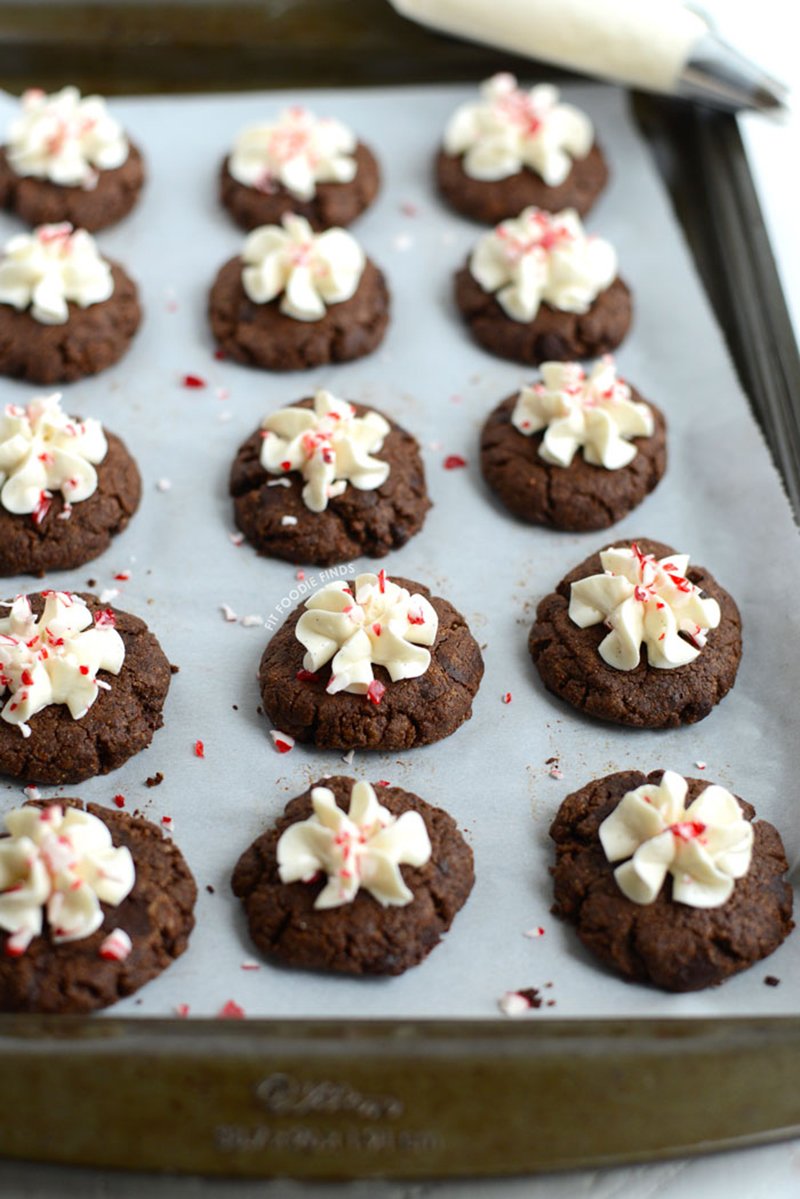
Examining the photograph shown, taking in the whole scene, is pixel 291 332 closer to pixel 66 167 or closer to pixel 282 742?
pixel 66 167

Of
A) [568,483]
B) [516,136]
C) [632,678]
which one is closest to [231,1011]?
[632,678]

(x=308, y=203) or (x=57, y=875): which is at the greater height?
(x=308, y=203)

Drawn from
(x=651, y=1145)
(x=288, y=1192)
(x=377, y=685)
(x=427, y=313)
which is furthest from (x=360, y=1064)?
(x=427, y=313)

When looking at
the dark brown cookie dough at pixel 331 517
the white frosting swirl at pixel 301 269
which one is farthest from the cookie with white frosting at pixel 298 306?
the dark brown cookie dough at pixel 331 517

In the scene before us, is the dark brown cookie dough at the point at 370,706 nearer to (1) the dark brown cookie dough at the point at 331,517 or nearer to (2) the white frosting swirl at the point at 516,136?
(1) the dark brown cookie dough at the point at 331,517

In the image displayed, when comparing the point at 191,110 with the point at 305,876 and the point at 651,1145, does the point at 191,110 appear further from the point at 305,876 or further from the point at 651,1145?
the point at 651,1145

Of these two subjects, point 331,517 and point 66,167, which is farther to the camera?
point 66,167

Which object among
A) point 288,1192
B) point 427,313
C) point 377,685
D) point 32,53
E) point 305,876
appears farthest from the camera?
point 32,53
